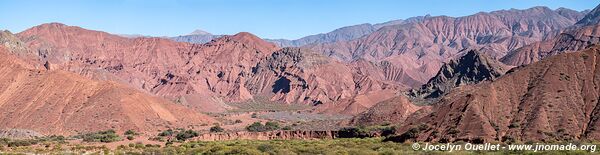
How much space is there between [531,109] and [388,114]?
1829 inches

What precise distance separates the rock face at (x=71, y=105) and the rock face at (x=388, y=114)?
34.6 m

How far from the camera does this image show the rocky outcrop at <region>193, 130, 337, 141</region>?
10211cm

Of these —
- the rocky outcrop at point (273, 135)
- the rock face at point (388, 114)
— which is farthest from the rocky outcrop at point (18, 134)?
the rock face at point (388, 114)

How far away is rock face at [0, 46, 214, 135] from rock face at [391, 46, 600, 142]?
5530cm

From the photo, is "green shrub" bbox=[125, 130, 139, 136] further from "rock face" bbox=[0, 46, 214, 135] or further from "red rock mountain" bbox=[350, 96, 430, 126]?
"red rock mountain" bbox=[350, 96, 430, 126]

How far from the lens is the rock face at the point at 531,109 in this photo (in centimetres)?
6975

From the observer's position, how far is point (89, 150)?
2840 inches

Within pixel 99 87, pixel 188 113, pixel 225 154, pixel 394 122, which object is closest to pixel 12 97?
pixel 99 87

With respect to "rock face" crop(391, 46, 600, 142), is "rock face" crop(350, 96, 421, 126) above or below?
below

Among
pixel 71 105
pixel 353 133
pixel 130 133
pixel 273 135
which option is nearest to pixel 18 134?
pixel 130 133

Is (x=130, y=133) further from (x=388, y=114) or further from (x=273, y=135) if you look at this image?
(x=388, y=114)

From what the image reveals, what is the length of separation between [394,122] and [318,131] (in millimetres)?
16647

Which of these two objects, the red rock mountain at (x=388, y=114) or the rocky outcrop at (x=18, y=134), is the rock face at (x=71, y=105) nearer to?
the rocky outcrop at (x=18, y=134)

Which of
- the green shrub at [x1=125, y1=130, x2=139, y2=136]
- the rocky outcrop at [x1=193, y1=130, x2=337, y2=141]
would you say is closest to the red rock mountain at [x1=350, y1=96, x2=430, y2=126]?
the rocky outcrop at [x1=193, y1=130, x2=337, y2=141]
